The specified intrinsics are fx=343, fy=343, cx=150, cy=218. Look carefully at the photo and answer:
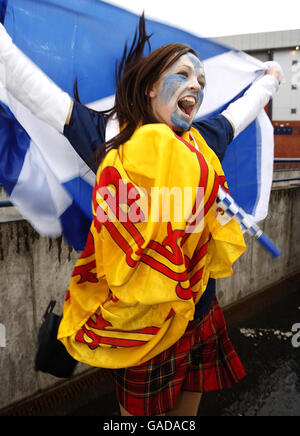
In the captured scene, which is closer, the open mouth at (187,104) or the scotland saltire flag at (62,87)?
the open mouth at (187,104)

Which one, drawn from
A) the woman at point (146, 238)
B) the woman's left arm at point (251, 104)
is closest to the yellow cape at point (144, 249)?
the woman at point (146, 238)

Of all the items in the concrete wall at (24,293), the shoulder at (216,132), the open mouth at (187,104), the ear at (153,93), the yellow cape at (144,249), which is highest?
the ear at (153,93)

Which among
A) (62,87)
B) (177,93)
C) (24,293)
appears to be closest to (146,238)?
(177,93)

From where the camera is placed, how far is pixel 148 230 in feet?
3.38

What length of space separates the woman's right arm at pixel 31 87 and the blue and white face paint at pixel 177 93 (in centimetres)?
33

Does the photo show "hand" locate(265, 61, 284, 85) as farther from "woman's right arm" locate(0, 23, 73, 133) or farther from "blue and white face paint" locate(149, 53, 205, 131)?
"woman's right arm" locate(0, 23, 73, 133)

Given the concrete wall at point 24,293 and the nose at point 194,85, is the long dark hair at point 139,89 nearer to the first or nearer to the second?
the nose at point 194,85

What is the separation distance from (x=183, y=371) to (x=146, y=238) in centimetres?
68

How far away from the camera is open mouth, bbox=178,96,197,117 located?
4.21 ft

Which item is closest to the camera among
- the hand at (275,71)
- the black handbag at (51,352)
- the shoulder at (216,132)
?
the black handbag at (51,352)

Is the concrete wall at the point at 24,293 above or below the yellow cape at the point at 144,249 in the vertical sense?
below

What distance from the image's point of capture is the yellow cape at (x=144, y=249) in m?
1.04

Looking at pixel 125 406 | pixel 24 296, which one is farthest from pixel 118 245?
pixel 24 296

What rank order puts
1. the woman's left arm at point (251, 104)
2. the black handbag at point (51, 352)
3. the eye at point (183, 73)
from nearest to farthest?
the eye at point (183, 73) → the black handbag at point (51, 352) → the woman's left arm at point (251, 104)
